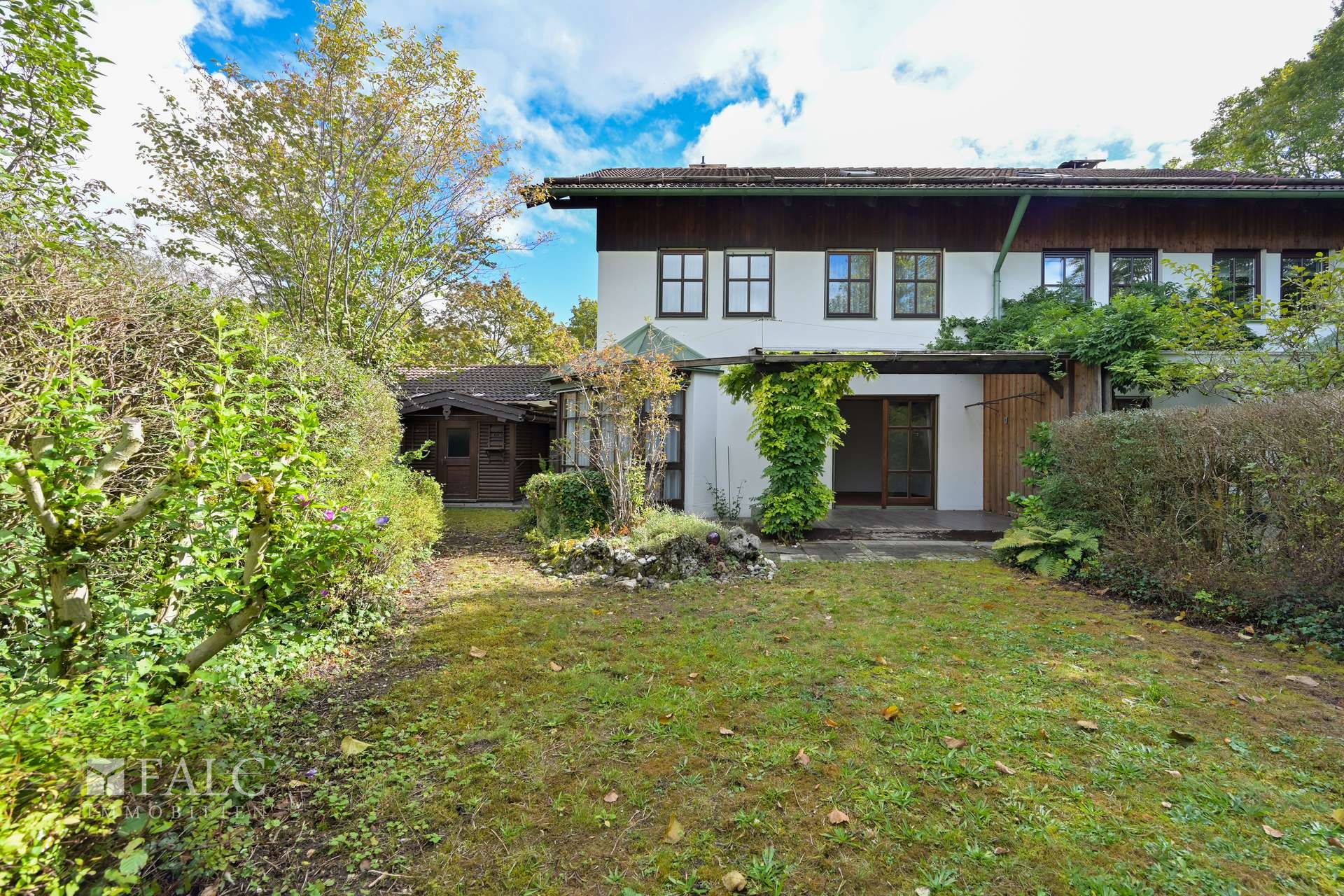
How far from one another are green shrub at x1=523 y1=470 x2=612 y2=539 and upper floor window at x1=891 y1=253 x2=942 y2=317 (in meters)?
7.82

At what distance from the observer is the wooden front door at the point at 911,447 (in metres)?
11.3

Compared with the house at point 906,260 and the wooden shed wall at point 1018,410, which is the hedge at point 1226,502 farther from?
the house at point 906,260

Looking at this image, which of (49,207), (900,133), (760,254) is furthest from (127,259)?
(900,133)

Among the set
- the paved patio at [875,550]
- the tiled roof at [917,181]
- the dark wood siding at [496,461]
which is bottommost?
the paved patio at [875,550]

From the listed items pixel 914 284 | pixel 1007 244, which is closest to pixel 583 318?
pixel 914 284

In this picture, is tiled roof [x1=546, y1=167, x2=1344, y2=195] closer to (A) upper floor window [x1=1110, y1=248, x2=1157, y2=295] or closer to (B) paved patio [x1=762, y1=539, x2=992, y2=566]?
(A) upper floor window [x1=1110, y1=248, x2=1157, y2=295]

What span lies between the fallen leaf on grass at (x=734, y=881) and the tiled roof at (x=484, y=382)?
13305 mm

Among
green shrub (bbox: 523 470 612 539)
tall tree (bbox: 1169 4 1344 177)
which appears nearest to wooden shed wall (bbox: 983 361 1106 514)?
green shrub (bbox: 523 470 612 539)

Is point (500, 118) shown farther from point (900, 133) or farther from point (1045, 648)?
point (1045, 648)

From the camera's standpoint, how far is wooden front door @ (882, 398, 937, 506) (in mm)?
11305

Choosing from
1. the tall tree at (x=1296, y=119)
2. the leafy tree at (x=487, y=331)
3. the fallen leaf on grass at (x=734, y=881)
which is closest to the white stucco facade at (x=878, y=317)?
the leafy tree at (x=487, y=331)

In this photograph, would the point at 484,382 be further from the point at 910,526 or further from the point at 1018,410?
the point at 1018,410

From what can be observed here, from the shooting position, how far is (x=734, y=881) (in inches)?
71.9

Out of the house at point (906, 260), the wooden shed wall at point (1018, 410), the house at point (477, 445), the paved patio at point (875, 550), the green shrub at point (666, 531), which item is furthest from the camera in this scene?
the house at point (477, 445)
